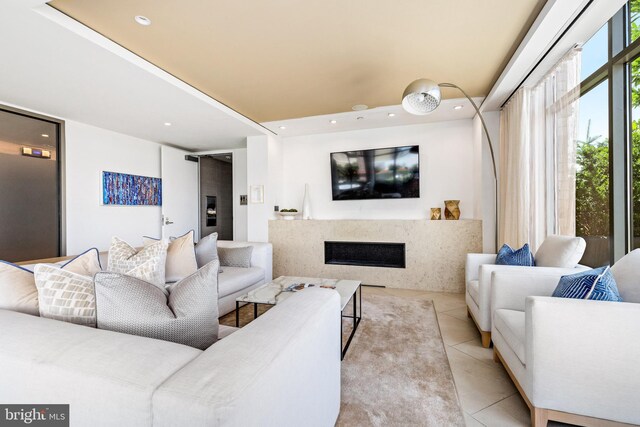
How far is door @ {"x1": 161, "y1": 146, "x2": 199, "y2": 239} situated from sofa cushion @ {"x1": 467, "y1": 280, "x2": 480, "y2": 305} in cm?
458

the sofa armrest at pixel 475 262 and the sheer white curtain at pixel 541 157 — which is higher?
the sheer white curtain at pixel 541 157

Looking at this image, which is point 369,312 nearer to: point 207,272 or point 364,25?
point 207,272

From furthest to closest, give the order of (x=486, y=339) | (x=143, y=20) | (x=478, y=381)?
(x=486, y=339) < (x=143, y=20) < (x=478, y=381)

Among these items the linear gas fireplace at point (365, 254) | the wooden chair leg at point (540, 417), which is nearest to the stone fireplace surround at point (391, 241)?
the linear gas fireplace at point (365, 254)

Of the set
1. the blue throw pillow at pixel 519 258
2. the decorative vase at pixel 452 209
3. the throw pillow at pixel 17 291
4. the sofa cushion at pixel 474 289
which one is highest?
the decorative vase at pixel 452 209

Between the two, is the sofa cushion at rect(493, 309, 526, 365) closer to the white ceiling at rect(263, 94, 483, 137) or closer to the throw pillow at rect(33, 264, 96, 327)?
the throw pillow at rect(33, 264, 96, 327)

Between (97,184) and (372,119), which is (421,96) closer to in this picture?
(372,119)

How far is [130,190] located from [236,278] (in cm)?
271

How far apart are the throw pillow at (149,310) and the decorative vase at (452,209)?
373 centimetres

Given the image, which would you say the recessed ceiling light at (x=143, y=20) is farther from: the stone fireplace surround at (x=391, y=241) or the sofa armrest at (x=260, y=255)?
the stone fireplace surround at (x=391, y=241)

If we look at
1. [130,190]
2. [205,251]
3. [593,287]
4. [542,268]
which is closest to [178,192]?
[130,190]

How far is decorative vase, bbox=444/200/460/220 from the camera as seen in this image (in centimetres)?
392

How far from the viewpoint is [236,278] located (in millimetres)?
2908

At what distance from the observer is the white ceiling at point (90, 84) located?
75.0 inches
